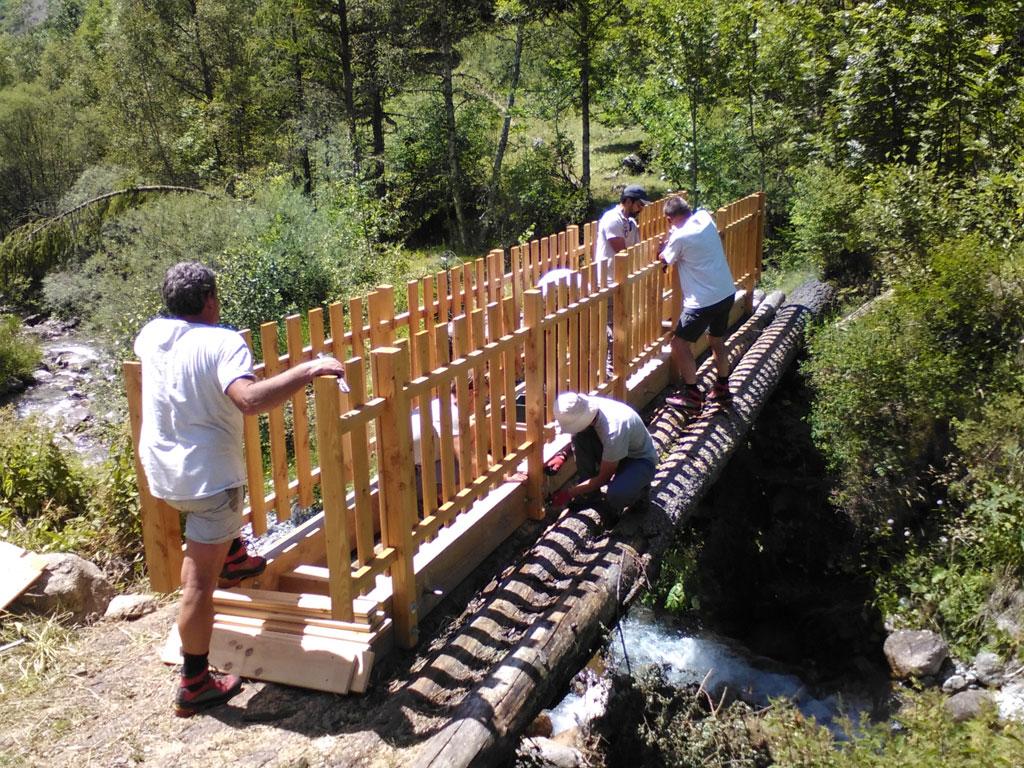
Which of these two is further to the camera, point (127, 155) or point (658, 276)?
point (127, 155)

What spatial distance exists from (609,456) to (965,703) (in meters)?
3.54

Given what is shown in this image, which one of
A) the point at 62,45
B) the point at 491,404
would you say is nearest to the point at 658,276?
the point at 491,404

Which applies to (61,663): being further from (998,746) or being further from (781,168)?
(781,168)

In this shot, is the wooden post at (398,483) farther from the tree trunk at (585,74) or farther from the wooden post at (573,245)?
the tree trunk at (585,74)

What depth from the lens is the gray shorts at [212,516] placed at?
3814mm

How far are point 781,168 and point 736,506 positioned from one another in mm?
9143

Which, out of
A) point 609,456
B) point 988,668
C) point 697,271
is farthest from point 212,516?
point 988,668

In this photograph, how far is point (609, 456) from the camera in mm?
5527

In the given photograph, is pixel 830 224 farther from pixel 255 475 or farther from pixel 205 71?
pixel 205 71

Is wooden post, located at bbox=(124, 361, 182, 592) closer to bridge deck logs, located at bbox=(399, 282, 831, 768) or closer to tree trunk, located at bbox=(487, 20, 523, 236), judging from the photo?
bridge deck logs, located at bbox=(399, 282, 831, 768)

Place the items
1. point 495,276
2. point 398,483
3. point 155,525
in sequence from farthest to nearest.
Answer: point 495,276 → point 155,525 → point 398,483

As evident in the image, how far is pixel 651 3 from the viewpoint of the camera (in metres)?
15.2

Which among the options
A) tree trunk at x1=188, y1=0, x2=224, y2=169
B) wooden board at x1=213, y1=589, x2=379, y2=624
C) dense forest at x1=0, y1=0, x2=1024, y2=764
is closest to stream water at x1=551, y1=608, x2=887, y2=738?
dense forest at x1=0, y1=0, x2=1024, y2=764

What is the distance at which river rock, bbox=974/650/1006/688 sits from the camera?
6621 mm
